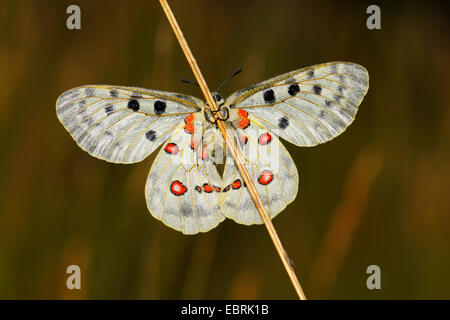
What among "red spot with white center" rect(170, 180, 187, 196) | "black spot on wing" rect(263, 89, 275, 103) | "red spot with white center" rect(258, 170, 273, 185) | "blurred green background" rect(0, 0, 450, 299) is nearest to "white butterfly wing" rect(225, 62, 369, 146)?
"black spot on wing" rect(263, 89, 275, 103)

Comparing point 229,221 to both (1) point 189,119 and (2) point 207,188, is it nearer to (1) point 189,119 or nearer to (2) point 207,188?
(2) point 207,188

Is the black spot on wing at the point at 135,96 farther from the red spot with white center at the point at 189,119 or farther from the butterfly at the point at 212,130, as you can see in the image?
A: the red spot with white center at the point at 189,119

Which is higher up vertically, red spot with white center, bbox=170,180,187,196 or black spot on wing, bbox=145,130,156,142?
black spot on wing, bbox=145,130,156,142

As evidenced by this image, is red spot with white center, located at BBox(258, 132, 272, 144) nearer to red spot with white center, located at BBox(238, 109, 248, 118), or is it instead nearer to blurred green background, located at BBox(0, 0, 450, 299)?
red spot with white center, located at BBox(238, 109, 248, 118)

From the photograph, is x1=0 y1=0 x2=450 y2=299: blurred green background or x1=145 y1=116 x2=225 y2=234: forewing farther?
x1=0 y1=0 x2=450 y2=299: blurred green background

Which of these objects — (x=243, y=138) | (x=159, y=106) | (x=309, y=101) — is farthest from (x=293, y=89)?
(x=159, y=106)

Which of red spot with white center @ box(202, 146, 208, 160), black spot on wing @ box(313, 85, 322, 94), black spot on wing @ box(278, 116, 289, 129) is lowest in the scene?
red spot with white center @ box(202, 146, 208, 160)
